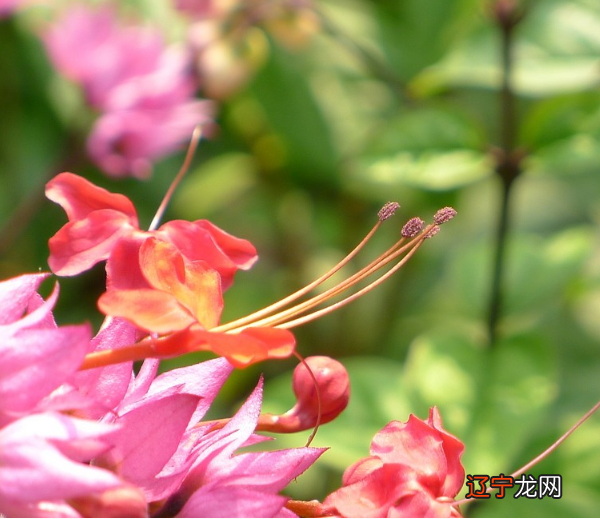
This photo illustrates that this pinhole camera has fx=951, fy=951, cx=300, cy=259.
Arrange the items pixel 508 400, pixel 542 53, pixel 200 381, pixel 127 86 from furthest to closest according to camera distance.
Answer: pixel 127 86 → pixel 542 53 → pixel 508 400 → pixel 200 381

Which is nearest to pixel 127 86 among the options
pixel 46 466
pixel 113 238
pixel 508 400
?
pixel 508 400

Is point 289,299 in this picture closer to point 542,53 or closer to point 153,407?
point 153,407

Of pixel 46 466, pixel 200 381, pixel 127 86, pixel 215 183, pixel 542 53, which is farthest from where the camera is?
pixel 215 183

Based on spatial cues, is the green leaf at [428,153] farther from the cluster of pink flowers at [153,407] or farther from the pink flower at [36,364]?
Result: the pink flower at [36,364]

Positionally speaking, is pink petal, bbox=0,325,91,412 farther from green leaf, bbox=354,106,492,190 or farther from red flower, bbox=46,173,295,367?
green leaf, bbox=354,106,492,190

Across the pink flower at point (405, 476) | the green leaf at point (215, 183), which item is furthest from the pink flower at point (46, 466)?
the green leaf at point (215, 183)

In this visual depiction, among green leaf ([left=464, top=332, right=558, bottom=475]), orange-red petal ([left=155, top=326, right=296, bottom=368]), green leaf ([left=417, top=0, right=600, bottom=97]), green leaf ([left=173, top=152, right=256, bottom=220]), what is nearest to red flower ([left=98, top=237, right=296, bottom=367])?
orange-red petal ([left=155, top=326, right=296, bottom=368])

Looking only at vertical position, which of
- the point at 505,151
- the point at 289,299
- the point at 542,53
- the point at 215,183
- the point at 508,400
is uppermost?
the point at 215,183
